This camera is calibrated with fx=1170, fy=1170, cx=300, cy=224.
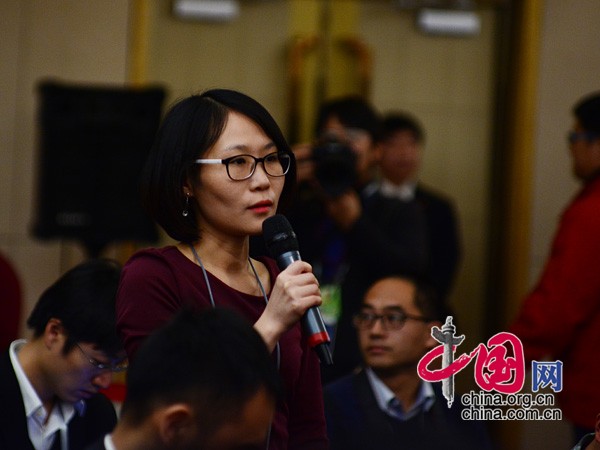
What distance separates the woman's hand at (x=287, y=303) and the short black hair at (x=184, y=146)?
25 cm

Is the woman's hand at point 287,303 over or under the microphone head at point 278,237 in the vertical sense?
under

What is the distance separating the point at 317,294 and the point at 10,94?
3.30 metres

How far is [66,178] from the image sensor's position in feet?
14.0

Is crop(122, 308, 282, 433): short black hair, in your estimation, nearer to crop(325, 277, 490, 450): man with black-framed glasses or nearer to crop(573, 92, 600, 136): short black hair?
crop(325, 277, 490, 450): man with black-framed glasses

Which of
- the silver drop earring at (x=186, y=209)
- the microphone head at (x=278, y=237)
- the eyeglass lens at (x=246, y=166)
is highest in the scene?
the eyeglass lens at (x=246, y=166)

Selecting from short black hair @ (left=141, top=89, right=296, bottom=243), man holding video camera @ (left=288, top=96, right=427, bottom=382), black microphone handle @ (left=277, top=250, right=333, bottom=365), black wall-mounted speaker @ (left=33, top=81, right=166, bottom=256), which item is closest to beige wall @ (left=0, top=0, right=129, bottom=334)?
black wall-mounted speaker @ (left=33, top=81, right=166, bottom=256)

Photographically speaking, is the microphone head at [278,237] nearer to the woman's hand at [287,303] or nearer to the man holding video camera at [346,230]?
the woman's hand at [287,303]

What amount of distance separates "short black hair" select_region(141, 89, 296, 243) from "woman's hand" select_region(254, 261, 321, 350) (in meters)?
0.25

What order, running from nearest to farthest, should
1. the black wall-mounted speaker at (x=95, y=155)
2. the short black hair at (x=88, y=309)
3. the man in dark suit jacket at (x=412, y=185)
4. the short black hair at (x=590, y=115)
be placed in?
the short black hair at (x=88, y=309) → the short black hair at (x=590, y=115) → the black wall-mounted speaker at (x=95, y=155) → the man in dark suit jacket at (x=412, y=185)

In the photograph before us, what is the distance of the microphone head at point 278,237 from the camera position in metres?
1.82

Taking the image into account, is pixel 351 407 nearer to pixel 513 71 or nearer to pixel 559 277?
pixel 559 277

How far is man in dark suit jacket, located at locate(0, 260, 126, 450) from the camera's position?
2309mm

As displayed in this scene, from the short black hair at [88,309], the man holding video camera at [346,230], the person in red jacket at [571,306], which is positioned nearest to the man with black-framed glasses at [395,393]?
the man holding video camera at [346,230]

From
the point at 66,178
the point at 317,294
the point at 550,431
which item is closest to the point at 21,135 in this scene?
the point at 66,178
